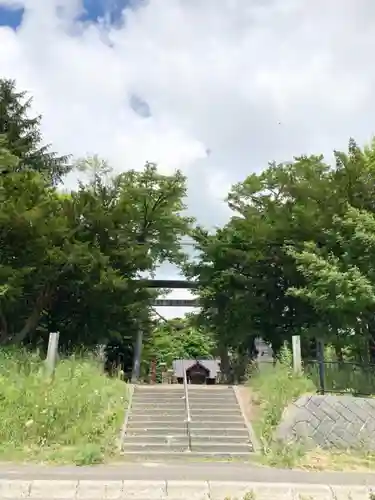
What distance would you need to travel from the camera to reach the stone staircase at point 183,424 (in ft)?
35.1

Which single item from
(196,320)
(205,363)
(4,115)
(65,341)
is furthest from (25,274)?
(205,363)

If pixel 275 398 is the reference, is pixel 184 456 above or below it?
below

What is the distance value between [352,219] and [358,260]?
3.60 feet

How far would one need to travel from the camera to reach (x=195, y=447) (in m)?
10.8

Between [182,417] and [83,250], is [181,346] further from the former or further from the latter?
[182,417]

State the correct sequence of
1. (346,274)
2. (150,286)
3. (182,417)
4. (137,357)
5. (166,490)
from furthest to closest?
(150,286)
(137,357)
(182,417)
(346,274)
(166,490)

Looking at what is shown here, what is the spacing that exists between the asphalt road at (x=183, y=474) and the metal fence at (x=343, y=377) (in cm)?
437

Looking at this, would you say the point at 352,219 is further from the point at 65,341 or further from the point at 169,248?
the point at 65,341

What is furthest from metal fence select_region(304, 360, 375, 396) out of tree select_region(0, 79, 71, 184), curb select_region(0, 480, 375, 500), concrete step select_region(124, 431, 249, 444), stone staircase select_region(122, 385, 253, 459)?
tree select_region(0, 79, 71, 184)

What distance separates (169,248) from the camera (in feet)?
70.6

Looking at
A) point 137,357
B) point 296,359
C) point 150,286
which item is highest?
point 150,286

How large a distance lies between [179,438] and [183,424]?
2.91ft

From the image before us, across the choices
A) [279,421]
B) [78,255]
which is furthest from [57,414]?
[78,255]

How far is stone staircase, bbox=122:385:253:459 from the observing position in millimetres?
10703
